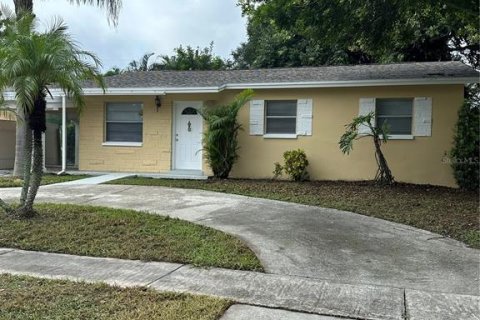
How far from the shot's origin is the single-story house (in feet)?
39.1

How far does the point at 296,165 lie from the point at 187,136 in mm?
3713

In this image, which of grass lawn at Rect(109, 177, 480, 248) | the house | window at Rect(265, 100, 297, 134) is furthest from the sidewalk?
the house

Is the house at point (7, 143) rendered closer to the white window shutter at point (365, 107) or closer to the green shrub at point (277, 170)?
the green shrub at point (277, 170)

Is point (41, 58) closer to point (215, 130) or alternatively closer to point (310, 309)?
point (310, 309)

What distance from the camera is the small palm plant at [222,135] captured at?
487 inches

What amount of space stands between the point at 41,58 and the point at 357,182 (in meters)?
8.58

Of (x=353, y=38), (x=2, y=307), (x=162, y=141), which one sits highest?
(x=353, y=38)

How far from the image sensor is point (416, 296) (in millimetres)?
4395

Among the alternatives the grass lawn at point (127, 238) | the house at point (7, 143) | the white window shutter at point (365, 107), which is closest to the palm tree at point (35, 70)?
the grass lawn at point (127, 238)

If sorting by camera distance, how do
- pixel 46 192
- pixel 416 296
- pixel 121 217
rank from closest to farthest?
pixel 416 296
pixel 121 217
pixel 46 192

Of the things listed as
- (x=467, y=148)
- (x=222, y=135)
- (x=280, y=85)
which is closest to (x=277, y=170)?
(x=222, y=135)

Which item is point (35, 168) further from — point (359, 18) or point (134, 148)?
point (359, 18)

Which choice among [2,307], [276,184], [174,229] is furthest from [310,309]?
[276,184]

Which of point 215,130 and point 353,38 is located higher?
point 353,38
